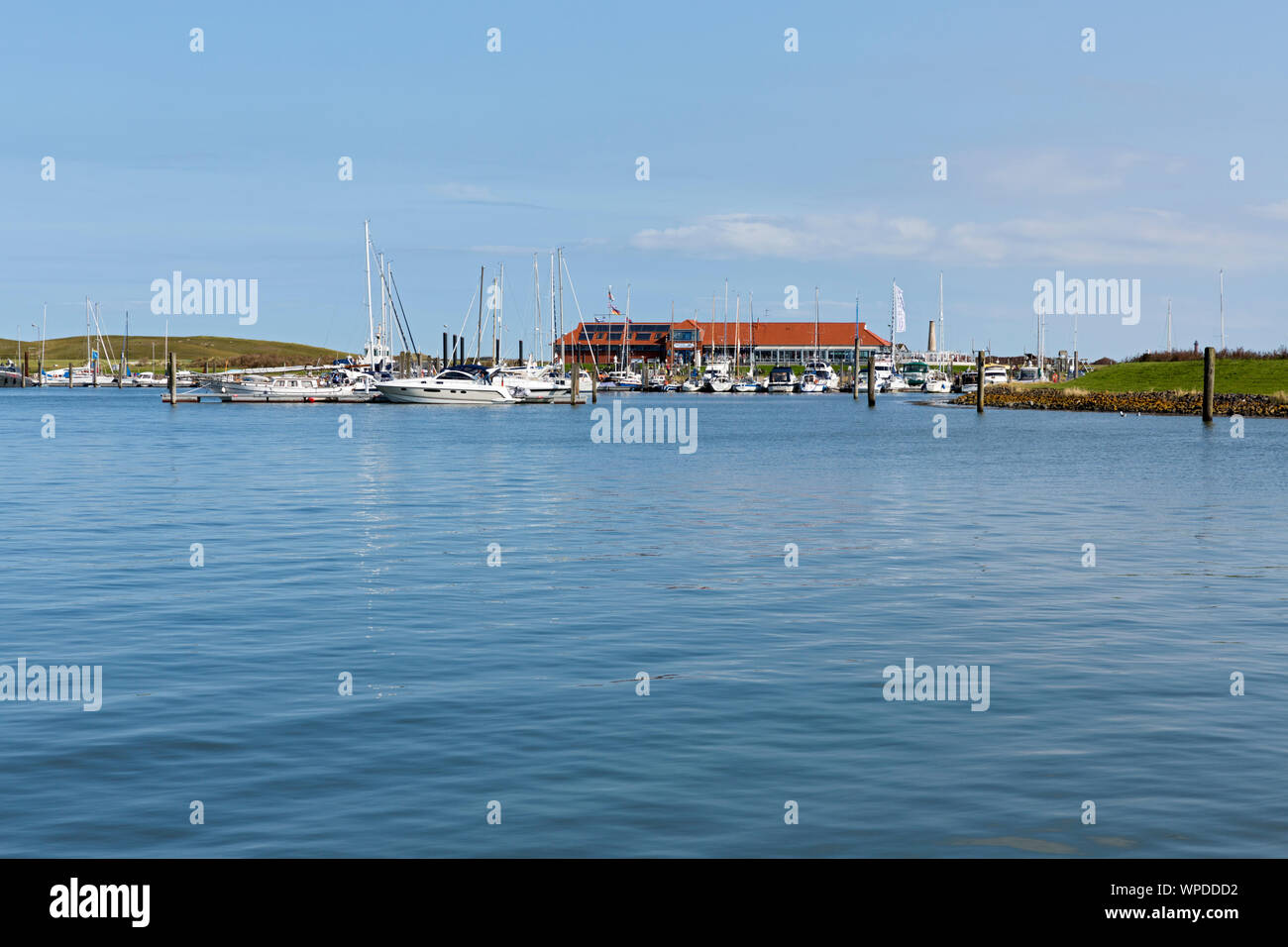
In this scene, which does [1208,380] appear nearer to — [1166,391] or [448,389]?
[1166,391]

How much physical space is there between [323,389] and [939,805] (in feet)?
442

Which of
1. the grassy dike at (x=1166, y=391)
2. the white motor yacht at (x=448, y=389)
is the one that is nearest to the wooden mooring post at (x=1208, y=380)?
the grassy dike at (x=1166, y=391)

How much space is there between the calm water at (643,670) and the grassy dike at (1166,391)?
7246 cm

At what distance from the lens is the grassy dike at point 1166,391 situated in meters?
106

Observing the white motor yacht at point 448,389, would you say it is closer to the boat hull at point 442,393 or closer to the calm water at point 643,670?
the boat hull at point 442,393

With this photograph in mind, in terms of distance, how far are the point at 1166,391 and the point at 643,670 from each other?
118001 millimetres

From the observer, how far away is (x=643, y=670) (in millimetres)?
16281

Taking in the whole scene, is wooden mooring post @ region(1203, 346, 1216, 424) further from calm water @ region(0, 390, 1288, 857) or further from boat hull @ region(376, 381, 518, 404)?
boat hull @ region(376, 381, 518, 404)

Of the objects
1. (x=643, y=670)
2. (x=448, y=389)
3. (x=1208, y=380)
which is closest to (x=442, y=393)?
(x=448, y=389)

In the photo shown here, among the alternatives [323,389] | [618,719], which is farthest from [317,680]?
[323,389]

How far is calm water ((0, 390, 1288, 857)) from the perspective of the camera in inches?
410

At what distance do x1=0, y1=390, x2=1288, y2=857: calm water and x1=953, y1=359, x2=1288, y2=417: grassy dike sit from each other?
2853 inches
